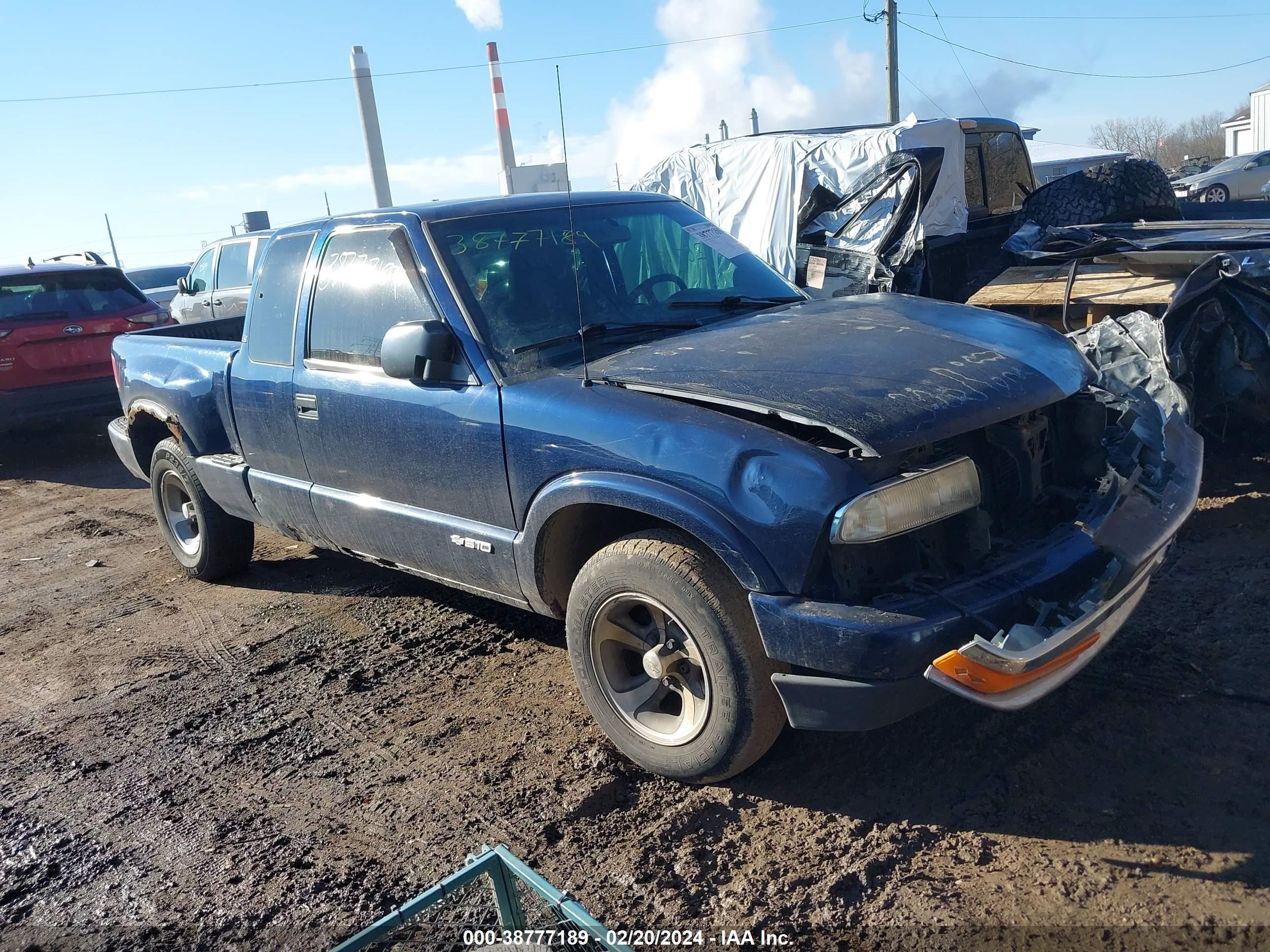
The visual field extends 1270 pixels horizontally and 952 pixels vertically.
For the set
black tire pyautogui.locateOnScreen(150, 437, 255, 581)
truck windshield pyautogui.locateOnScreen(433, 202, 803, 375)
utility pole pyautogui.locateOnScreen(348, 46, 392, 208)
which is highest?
utility pole pyautogui.locateOnScreen(348, 46, 392, 208)

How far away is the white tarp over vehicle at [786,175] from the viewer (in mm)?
8734

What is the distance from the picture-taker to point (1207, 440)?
17.7 feet

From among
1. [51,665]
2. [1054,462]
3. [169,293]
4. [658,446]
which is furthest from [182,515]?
[169,293]

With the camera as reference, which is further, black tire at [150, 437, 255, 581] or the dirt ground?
black tire at [150, 437, 255, 581]

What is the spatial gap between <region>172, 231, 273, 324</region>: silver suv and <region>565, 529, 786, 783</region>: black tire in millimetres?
9596

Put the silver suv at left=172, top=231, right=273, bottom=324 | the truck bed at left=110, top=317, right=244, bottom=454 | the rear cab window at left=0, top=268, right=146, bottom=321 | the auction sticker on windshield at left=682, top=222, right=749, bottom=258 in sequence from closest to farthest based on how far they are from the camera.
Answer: the auction sticker on windshield at left=682, top=222, right=749, bottom=258
the truck bed at left=110, top=317, right=244, bottom=454
the rear cab window at left=0, top=268, right=146, bottom=321
the silver suv at left=172, top=231, right=273, bottom=324

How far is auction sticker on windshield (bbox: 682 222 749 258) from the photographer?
430cm

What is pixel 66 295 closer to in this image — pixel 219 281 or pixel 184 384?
pixel 219 281

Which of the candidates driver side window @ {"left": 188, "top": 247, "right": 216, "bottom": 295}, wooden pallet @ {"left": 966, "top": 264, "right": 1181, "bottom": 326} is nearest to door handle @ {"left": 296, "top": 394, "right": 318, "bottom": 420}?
wooden pallet @ {"left": 966, "top": 264, "right": 1181, "bottom": 326}

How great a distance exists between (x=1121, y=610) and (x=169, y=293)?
720 inches

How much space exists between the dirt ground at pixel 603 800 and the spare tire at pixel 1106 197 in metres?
3.79

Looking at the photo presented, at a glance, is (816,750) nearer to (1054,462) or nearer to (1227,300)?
(1054,462)

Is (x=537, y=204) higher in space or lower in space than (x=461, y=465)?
higher

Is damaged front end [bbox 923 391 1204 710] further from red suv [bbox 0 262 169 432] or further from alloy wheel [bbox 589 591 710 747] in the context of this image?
red suv [bbox 0 262 169 432]
